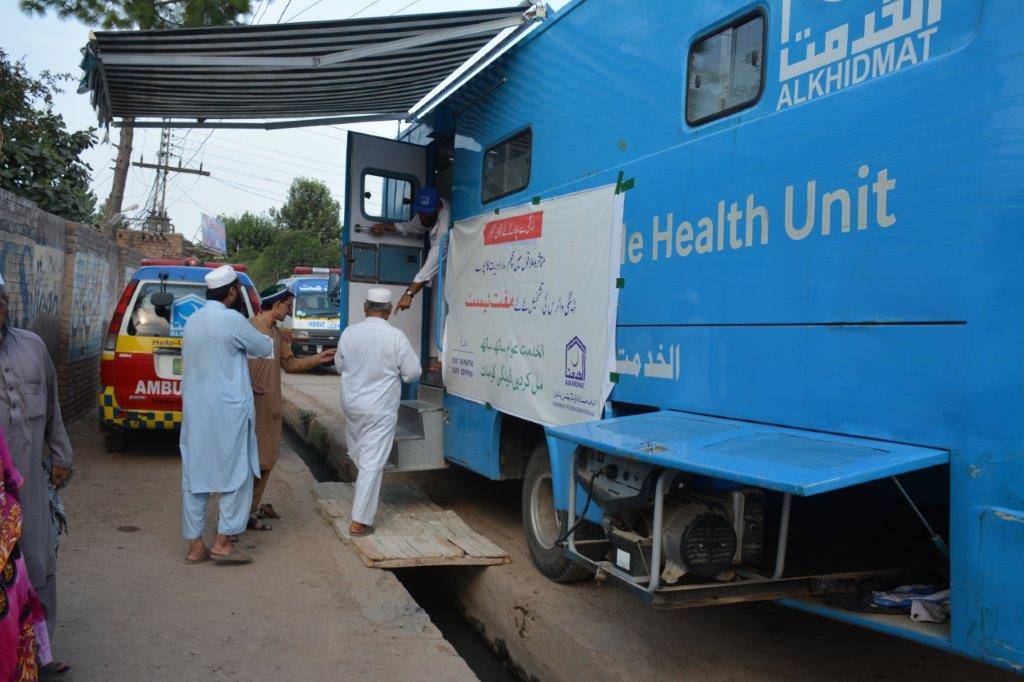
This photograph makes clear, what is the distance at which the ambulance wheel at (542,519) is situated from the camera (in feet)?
15.6

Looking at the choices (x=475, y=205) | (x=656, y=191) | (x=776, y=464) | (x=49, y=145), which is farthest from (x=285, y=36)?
(x=49, y=145)

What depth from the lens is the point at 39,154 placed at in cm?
979

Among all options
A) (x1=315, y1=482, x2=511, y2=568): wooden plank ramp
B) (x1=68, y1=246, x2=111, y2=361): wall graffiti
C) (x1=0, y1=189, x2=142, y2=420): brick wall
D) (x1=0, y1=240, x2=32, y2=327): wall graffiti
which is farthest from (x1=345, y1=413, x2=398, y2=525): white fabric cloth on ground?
(x1=68, y1=246, x2=111, y2=361): wall graffiti

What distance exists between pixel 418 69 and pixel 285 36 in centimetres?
119

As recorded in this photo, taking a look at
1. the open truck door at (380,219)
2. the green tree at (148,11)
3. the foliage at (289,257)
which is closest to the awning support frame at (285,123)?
the open truck door at (380,219)

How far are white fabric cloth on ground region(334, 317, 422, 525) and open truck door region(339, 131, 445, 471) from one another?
1047 millimetres

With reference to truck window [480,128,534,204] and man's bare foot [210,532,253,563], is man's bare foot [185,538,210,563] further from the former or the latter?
truck window [480,128,534,204]

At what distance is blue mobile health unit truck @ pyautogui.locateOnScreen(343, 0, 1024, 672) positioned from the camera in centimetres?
237

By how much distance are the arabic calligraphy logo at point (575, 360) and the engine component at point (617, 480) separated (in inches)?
34.7

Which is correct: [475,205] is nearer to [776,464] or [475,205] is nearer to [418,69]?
[418,69]

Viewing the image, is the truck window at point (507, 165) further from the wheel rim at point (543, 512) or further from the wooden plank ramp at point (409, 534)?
the wooden plank ramp at point (409, 534)

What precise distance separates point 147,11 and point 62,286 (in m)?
6.09

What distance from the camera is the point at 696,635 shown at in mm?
4039

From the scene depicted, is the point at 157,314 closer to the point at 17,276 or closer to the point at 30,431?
the point at 17,276
